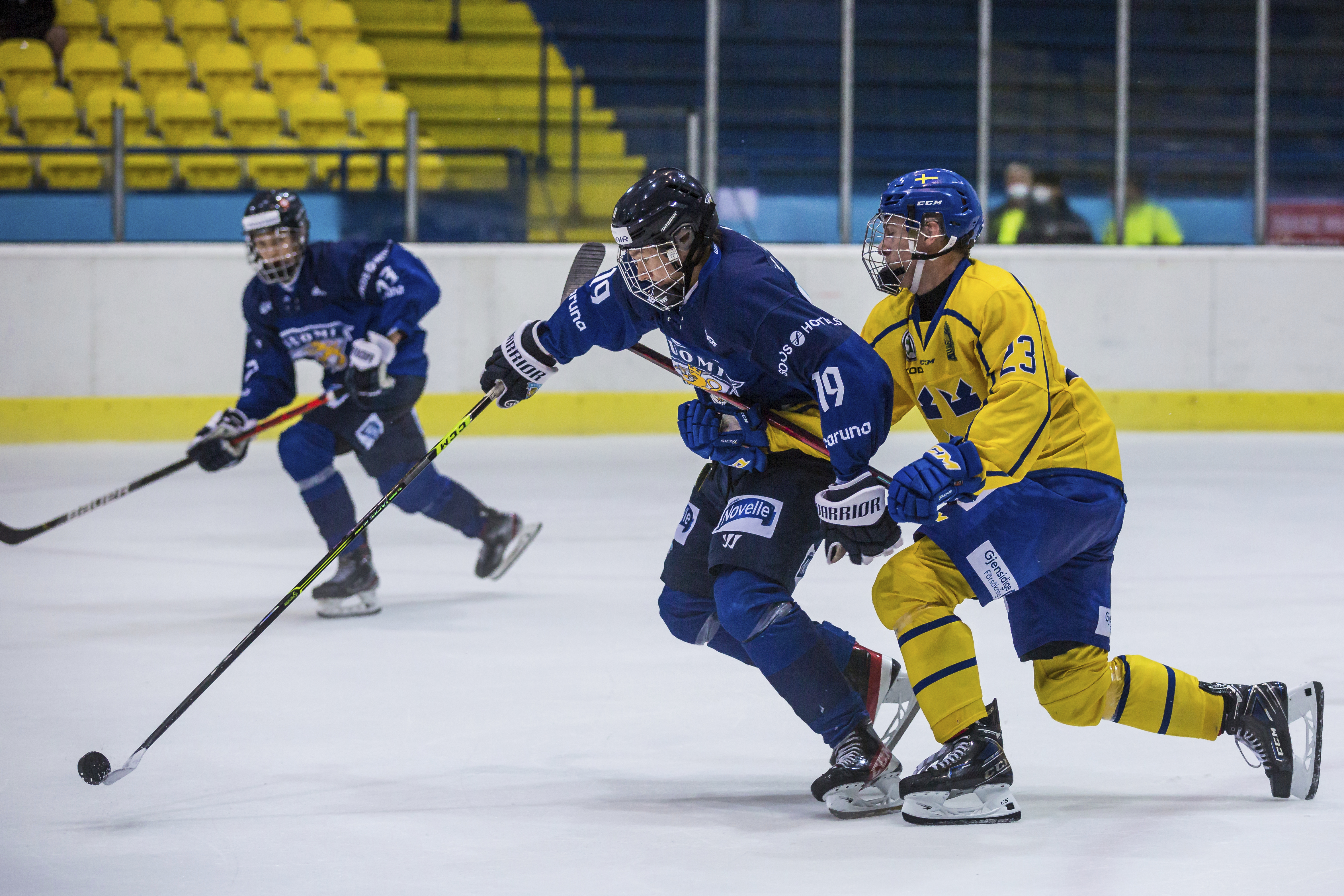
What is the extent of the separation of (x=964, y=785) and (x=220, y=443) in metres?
2.73

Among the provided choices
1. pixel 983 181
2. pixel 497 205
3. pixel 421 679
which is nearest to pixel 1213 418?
pixel 983 181

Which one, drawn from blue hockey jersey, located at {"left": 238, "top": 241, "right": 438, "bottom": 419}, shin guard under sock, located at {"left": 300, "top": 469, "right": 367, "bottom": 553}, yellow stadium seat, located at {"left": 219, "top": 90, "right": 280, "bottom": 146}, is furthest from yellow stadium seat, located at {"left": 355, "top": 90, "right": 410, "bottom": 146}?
shin guard under sock, located at {"left": 300, "top": 469, "right": 367, "bottom": 553}

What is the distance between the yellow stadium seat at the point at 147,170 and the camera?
318 inches

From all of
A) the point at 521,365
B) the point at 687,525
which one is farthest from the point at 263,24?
the point at 687,525

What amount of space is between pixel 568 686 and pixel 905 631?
1231mm

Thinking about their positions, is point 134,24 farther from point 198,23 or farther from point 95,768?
point 95,768

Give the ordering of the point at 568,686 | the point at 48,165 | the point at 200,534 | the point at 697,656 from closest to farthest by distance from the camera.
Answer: the point at 568,686, the point at 697,656, the point at 200,534, the point at 48,165

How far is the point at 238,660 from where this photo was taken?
385cm

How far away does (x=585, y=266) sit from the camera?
329 centimetres

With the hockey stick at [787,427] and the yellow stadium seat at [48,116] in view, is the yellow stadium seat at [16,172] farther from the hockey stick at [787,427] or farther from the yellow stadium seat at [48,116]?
the hockey stick at [787,427]

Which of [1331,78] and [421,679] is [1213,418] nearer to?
[1331,78]

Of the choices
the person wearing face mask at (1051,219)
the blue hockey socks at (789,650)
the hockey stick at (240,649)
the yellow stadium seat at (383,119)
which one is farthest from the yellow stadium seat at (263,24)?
the blue hockey socks at (789,650)

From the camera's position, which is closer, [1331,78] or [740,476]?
[740,476]

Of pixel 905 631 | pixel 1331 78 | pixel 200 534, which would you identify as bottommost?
pixel 200 534
